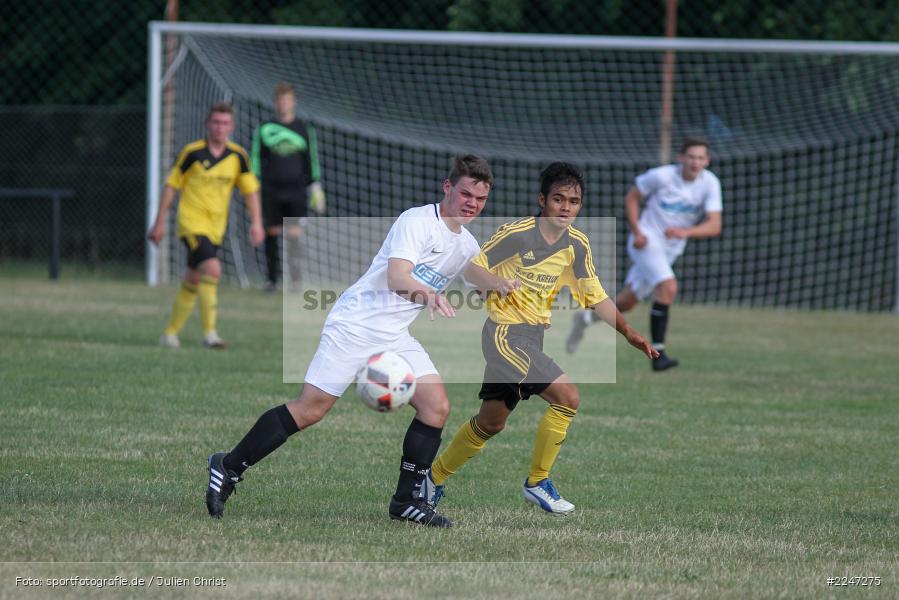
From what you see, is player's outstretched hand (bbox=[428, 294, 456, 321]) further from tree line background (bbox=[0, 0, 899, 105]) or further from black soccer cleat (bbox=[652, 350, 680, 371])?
tree line background (bbox=[0, 0, 899, 105])

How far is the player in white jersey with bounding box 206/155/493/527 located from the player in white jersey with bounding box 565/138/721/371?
5647 mm

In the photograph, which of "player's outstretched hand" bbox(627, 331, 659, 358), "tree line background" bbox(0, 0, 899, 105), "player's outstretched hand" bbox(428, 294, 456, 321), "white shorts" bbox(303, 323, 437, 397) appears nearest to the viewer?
"player's outstretched hand" bbox(428, 294, 456, 321)

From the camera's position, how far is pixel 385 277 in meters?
A: 5.11

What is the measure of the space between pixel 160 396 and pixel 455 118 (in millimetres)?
10125

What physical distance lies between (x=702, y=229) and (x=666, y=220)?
0.45m

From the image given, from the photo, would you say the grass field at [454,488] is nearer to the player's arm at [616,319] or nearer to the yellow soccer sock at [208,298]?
the yellow soccer sock at [208,298]

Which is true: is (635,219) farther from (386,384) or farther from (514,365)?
A: (386,384)

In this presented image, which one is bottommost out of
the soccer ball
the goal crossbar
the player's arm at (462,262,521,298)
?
the soccer ball

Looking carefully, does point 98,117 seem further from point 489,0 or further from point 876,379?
point 876,379

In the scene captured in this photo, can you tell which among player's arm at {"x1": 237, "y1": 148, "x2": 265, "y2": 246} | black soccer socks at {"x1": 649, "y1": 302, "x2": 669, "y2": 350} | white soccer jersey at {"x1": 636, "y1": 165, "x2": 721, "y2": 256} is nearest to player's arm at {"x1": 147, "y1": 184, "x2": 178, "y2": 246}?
player's arm at {"x1": 237, "y1": 148, "x2": 265, "y2": 246}

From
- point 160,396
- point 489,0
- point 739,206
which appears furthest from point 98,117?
point 160,396

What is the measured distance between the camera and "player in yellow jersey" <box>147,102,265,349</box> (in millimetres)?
10344

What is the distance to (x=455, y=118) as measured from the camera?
1750 cm

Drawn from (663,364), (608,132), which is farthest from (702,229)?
(608,132)
